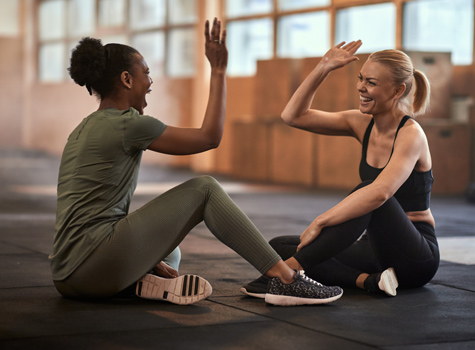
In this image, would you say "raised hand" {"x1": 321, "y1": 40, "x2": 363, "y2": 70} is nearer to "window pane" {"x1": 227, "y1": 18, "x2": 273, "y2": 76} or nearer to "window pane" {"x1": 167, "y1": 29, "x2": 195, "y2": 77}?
"window pane" {"x1": 227, "y1": 18, "x2": 273, "y2": 76}

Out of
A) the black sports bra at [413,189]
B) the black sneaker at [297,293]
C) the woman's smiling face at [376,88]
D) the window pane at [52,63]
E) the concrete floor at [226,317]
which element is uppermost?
the window pane at [52,63]

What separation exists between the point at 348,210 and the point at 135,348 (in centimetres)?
86

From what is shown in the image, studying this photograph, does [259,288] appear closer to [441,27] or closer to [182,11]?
[441,27]

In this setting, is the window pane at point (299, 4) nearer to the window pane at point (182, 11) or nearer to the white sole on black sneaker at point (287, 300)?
the window pane at point (182, 11)

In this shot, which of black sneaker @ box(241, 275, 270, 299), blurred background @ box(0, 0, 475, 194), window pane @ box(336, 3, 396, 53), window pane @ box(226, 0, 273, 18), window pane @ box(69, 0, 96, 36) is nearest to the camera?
black sneaker @ box(241, 275, 270, 299)

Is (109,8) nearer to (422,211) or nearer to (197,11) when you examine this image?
(197,11)

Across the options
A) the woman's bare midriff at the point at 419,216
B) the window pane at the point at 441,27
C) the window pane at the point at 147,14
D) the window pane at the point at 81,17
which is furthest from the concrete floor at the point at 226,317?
the window pane at the point at 81,17

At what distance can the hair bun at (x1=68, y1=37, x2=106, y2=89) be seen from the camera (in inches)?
97.3

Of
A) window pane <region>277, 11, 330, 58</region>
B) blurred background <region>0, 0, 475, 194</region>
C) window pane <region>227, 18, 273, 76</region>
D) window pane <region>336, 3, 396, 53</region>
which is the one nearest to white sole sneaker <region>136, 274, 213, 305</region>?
blurred background <region>0, 0, 475, 194</region>

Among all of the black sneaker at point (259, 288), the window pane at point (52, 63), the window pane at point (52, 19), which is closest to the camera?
the black sneaker at point (259, 288)

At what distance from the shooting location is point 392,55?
2.81 m

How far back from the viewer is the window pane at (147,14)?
42.0 feet

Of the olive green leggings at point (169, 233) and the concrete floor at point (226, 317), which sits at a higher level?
the olive green leggings at point (169, 233)

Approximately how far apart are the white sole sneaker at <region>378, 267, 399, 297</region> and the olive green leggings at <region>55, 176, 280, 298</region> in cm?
47
